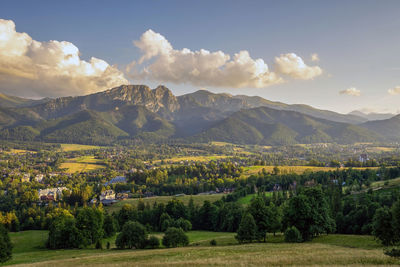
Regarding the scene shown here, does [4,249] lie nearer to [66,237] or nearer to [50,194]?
[66,237]

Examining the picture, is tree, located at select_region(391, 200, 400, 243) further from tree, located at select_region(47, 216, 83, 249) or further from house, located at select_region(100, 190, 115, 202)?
house, located at select_region(100, 190, 115, 202)

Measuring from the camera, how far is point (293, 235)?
46.5 metres

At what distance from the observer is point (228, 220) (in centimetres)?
7812

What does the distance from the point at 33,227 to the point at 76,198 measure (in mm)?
41355

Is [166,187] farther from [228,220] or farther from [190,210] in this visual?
[228,220]

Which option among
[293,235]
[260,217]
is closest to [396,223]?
[293,235]

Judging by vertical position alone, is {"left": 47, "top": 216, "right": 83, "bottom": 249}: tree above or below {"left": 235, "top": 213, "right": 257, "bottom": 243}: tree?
below

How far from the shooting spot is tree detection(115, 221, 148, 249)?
2184 inches

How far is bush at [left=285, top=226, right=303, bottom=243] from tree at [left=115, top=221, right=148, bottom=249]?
28.0 m

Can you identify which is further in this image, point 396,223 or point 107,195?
point 107,195

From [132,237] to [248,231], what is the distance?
23.2 metres

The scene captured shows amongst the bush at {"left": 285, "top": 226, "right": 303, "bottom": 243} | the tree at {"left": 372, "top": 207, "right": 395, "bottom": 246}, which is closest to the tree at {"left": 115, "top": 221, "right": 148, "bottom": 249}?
the bush at {"left": 285, "top": 226, "right": 303, "bottom": 243}

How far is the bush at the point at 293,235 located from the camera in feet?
152

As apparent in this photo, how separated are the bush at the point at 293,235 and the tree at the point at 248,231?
6.25 m
